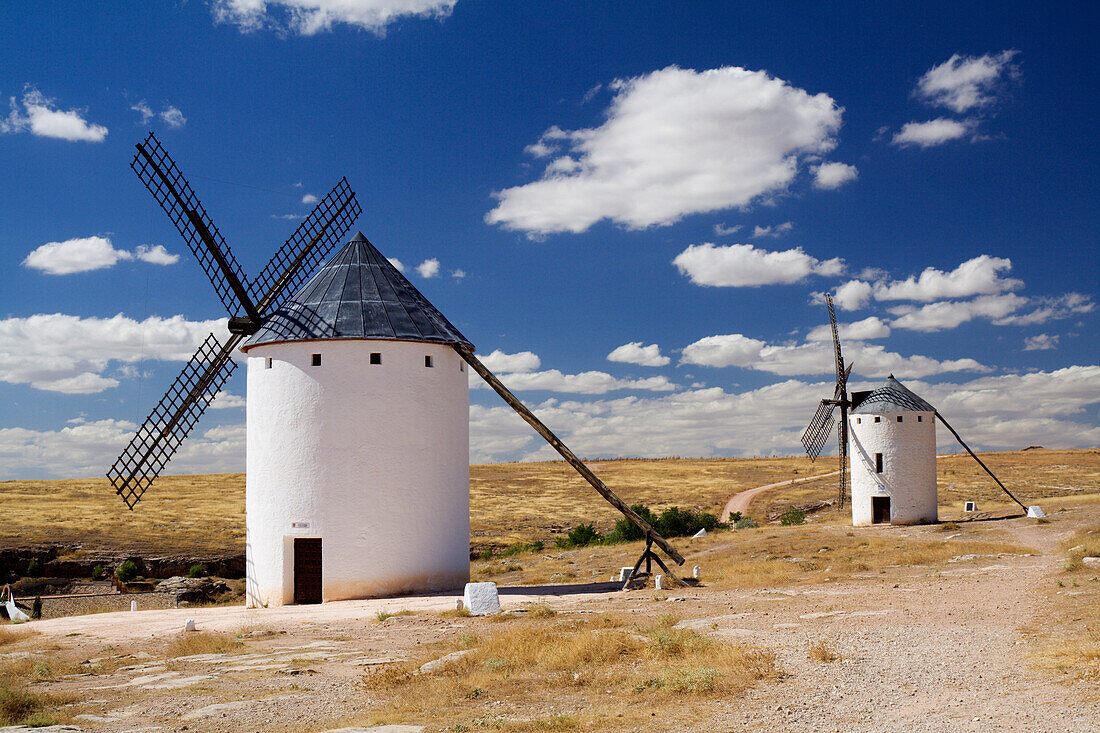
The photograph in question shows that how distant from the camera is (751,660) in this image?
9.72m

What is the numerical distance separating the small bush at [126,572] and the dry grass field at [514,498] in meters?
3.32

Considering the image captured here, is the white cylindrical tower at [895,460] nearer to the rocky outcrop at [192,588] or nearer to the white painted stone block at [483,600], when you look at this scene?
the white painted stone block at [483,600]

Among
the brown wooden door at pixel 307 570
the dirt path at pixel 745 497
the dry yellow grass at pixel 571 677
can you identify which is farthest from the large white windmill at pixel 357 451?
the dirt path at pixel 745 497

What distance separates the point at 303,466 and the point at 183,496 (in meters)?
41.3

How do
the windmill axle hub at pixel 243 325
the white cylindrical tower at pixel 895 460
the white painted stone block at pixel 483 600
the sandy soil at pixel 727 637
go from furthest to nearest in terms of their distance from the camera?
the white cylindrical tower at pixel 895 460 → the windmill axle hub at pixel 243 325 → the white painted stone block at pixel 483 600 → the sandy soil at pixel 727 637

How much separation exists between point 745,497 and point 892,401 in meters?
22.1

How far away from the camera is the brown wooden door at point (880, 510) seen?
3456cm

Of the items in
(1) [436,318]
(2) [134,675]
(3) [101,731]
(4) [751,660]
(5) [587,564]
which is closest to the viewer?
(3) [101,731]

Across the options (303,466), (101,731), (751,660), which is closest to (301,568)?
(303,466)

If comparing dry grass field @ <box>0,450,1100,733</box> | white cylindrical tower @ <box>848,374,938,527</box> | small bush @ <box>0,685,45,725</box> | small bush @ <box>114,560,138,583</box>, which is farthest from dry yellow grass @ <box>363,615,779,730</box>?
white cylindrical tower @ <box>848,374,938,527</box>

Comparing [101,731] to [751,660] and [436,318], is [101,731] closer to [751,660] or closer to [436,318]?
[751,660]

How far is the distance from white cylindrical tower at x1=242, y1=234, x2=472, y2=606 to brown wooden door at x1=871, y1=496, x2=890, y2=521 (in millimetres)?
21130

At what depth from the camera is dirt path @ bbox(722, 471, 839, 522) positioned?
49.4 metres

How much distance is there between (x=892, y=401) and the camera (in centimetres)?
3466
